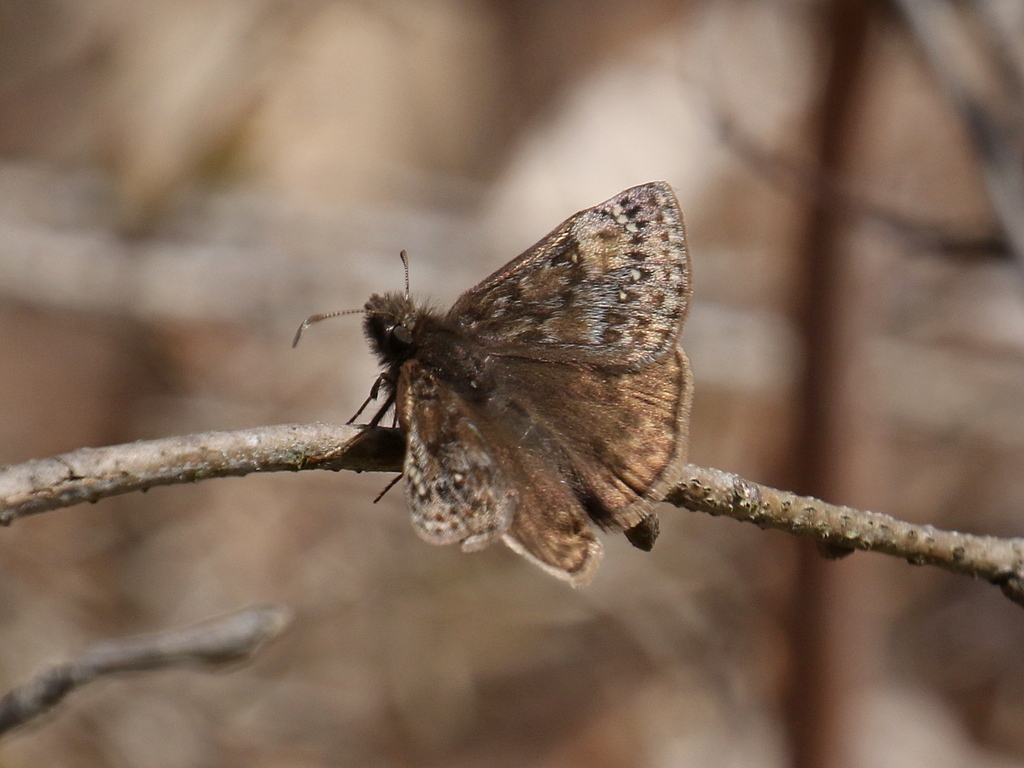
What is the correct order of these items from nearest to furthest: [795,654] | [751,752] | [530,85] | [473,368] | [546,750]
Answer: [473,368] → [795,654] → [751,752] → [546,750] → [530,85]

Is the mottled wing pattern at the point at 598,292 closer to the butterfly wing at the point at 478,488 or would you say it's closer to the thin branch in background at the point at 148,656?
the butterfly wing at the point at 478,488

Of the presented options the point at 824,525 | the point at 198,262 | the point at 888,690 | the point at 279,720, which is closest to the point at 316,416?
the point at 198,262

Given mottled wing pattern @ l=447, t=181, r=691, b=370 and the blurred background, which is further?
the blurred background

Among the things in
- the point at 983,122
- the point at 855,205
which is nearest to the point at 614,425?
the point at 983,122

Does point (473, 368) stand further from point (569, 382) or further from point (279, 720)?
point (279, 720)

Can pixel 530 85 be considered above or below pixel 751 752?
above

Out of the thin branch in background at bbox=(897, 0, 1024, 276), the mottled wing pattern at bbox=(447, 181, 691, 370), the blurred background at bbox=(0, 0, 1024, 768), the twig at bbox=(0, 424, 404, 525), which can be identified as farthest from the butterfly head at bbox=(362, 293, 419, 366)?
the blurred background at bbox=(0, 0, 1024, 768)

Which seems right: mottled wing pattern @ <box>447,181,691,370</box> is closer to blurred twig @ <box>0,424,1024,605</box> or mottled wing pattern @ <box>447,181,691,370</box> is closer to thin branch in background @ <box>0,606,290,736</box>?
blurred twig @ <box>0,424,1024,605</box>
